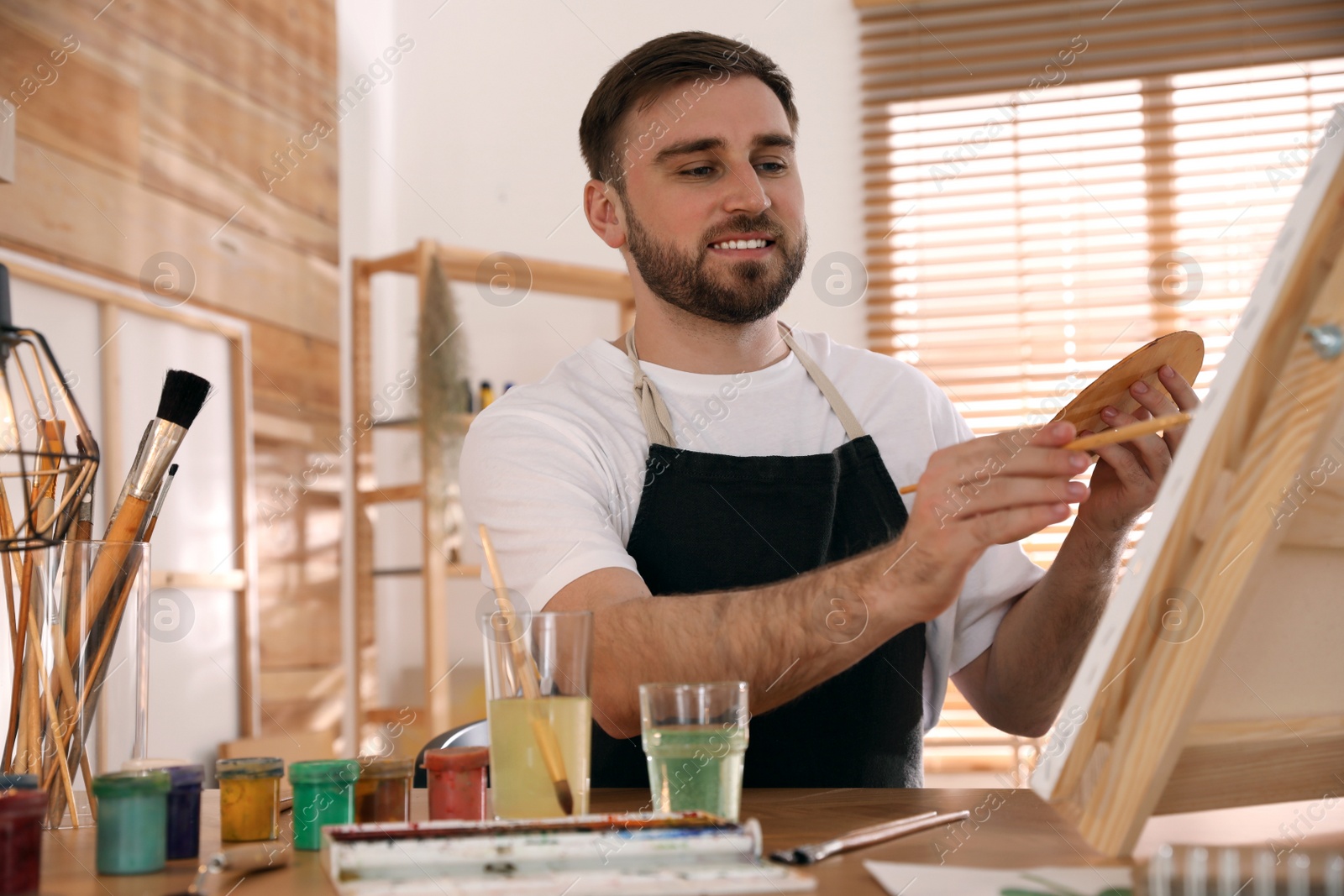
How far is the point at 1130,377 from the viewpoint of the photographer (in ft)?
3.50

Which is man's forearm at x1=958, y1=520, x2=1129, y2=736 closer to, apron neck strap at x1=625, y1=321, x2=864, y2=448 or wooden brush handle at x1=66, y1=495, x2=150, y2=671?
apron neck strap at x1=625, y1=321, x2=864, y2=448

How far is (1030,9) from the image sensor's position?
334cm

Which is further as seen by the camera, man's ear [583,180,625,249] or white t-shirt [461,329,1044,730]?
man's ear [583,180,625,249]

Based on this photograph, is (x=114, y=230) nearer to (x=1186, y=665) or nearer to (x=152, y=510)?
(x=152, y=510)

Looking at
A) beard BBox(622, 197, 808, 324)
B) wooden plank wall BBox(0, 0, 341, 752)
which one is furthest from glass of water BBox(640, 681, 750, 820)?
wooden plank wall BBox(0, 0, 341, 752)

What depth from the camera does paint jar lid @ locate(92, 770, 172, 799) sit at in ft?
2.21

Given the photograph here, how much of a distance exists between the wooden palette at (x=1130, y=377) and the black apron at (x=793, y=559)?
1.14 feet

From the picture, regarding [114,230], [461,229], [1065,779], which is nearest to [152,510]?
[1065,779]

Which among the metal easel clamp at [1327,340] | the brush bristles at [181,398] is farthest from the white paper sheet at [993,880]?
the brush bristles at [181,398]

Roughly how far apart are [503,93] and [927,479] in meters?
2.83

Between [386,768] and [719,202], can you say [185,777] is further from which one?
[719,202]

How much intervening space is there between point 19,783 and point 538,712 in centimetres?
35

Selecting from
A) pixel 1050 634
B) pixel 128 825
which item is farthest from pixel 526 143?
pixel 128 825

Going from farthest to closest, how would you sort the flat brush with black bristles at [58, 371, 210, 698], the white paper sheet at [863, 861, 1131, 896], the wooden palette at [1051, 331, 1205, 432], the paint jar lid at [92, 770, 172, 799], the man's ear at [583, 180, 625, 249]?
the man's ear at [583, 180, 625, 249] < the wooden palette at [1051, 331, 1205, 432] < the flat brush with black bristles at [58, 371, 210, 698] < the paint jar lid at [92, 770, 172, 799] < the white paper sheet at [863, 861, 1131, 896]
